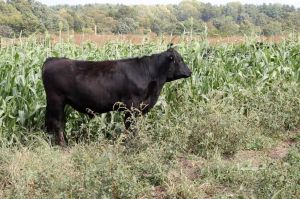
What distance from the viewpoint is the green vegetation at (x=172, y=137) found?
4.55 meters

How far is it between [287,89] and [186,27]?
8.99 feet

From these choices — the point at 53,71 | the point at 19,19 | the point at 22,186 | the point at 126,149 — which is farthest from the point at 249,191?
the point at 19,19

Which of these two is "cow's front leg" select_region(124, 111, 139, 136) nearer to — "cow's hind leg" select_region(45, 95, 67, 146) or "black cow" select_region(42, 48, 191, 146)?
"black cow" select_region(42, 48, 191, 146)

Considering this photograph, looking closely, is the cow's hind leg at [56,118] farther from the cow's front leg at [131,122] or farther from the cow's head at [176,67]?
the cow's head at [176,67]

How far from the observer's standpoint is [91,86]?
20.7 feet

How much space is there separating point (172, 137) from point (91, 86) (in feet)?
4.46

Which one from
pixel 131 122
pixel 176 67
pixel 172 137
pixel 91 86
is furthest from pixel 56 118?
pixel 176 67

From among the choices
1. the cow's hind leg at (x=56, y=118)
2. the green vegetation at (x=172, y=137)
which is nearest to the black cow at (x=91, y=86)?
the cow's hind leg at (x=56, y=118)

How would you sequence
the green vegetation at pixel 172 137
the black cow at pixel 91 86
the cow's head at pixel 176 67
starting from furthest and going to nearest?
the cow's head at pixel 176 67 < the black cow at pixel 91 86 < the green vegetation at pixel 172 137

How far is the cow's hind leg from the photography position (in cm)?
632

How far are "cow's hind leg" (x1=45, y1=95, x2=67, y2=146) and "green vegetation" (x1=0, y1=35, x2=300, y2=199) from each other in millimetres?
193

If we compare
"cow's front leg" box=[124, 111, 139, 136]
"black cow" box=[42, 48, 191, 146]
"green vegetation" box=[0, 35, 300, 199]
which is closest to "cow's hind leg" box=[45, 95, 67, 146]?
"black cow" box=[42, 48, 191, 146]

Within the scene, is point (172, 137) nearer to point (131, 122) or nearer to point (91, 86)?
point (131, 122)

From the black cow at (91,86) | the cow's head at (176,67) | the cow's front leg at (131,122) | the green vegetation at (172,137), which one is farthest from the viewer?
the cow's head at (176,67)
